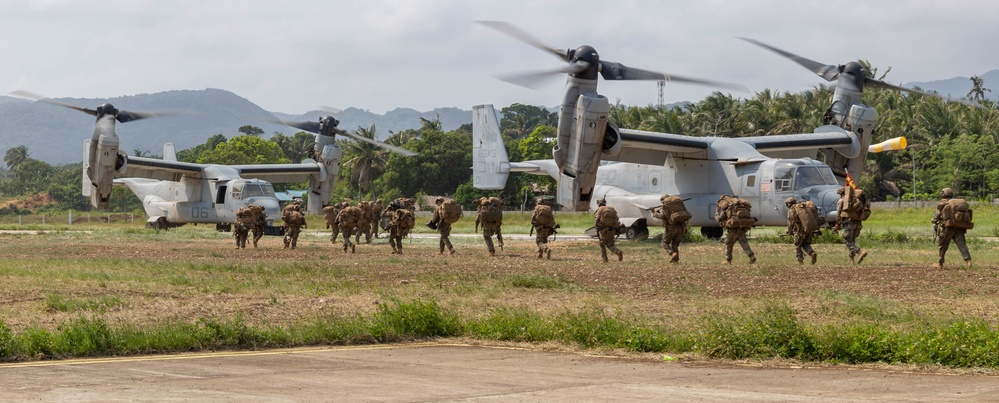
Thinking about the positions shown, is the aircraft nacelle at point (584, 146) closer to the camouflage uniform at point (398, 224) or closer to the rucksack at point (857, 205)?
the camouflage uniform at point (398, 224)

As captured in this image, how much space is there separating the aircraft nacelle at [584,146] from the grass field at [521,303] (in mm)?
2080

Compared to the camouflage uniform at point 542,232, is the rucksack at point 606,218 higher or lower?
higher

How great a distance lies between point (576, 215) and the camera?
68250 millimetres

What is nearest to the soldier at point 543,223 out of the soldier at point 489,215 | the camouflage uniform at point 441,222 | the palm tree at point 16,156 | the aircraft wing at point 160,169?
the soldier at point 489,215

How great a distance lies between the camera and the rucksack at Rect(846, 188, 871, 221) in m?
23.2

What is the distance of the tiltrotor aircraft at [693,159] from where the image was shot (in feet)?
97.2

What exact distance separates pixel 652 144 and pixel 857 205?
12068 millimetres

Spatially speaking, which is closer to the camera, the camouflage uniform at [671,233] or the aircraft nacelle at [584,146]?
the camouflage uniform at [671,233]

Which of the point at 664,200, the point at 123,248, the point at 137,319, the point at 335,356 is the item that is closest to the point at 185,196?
the point at 123,248

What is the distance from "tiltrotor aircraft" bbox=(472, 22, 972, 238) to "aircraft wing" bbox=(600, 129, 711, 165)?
3 cm

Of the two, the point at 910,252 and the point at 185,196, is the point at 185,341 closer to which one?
the point at 910,252

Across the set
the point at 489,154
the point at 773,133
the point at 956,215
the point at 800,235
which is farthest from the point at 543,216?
the point at 773,133

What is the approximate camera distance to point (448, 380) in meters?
9.72

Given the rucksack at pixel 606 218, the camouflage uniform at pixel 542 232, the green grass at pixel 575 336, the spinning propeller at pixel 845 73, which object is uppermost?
the spinning propeller at pixel 845 73
